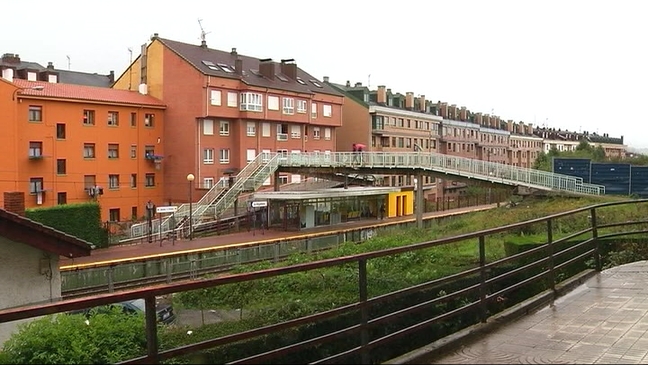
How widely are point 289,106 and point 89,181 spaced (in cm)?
1929

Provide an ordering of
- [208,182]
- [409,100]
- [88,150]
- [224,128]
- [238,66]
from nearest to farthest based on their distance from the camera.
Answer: [88,150] → [208,182] → [224,128] → [238,66] → [409,100]

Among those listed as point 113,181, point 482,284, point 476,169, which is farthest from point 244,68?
point 482,284

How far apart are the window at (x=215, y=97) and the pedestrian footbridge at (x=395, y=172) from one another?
6.37 metres

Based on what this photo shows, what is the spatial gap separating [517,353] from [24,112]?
4202cm

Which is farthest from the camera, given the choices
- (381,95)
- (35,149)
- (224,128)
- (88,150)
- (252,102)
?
(381,95)

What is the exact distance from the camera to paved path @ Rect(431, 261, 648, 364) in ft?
17.4

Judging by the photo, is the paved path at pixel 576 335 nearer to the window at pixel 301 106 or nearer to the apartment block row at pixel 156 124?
the apartment block row at pixel 156 124

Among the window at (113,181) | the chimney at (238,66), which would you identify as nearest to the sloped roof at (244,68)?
the chimney at (238,66)

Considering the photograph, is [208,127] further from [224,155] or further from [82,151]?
[82,151]

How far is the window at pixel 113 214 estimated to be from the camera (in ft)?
152

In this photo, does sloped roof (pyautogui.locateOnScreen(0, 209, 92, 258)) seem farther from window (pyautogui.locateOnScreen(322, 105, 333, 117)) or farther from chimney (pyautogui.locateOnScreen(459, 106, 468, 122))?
chimney (pyautogui.locateOnScreen(459, 106, 468, 122))

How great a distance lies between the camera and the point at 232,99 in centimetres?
5234

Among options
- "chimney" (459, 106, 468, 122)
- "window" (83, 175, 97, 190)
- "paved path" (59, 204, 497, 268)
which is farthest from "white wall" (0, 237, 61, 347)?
"chimney" (459, 106, 468, 122)

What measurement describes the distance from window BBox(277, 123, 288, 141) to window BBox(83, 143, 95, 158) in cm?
1686
